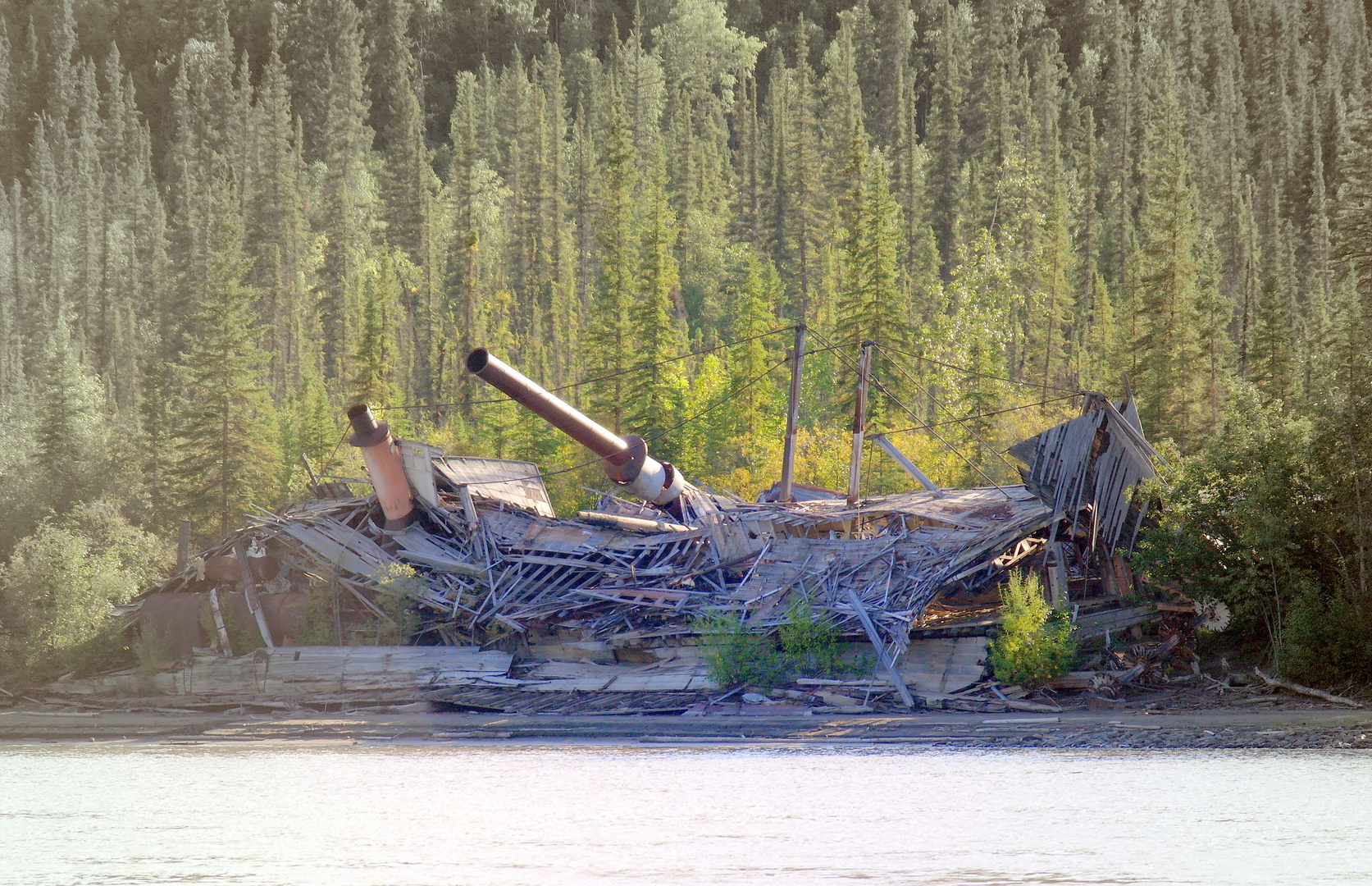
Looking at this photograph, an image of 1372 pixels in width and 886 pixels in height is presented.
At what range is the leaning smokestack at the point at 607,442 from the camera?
28.6 meters

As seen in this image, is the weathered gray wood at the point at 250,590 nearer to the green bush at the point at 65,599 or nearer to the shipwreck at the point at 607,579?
the shipwreck at the point at 607,579

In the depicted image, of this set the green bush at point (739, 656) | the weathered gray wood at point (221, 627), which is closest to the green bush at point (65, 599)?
the weathered gray wood at point (221, 627)

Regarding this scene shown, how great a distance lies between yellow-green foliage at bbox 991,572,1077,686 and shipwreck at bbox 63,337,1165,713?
75cm

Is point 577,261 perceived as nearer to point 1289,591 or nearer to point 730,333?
point 730,333

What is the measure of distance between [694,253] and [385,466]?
227 ft

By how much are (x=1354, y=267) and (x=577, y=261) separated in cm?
5124

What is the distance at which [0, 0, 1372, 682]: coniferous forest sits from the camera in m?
46.0

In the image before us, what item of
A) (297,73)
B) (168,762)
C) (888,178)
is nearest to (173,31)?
(297,73)

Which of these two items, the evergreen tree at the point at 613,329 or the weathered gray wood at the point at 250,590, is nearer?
the weathered gray wood at the point at 250,590

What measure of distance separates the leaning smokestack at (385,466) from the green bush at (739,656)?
324 inches

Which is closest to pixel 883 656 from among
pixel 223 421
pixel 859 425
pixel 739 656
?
pixel 739 656

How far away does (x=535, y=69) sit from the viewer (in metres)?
119

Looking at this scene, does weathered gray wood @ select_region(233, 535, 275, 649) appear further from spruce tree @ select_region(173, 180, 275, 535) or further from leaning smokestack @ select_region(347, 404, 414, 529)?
spruce tree @ select_region(173, 180, 275, 535)

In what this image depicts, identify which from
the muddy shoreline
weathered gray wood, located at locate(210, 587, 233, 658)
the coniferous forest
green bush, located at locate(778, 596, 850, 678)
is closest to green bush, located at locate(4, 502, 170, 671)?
the coniferous forest
